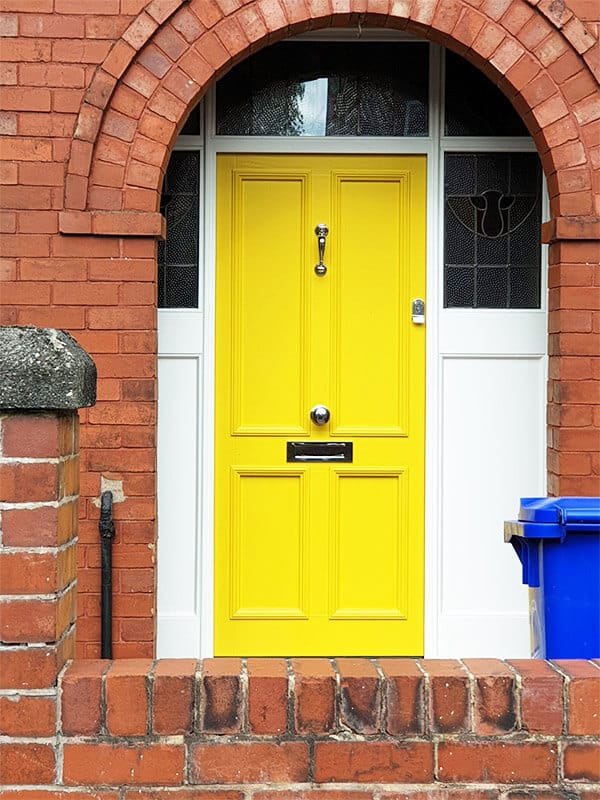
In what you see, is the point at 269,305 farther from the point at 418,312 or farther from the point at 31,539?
the point at 31,539

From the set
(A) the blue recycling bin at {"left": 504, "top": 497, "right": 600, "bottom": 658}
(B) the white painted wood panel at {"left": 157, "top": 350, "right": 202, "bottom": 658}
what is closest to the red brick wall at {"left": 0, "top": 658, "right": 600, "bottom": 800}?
(A) the blue recycling bin at {"left": 504, "top": 497, "right": 600, "bottom": 658}

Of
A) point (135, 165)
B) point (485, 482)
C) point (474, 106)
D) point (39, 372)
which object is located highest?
point (474, 106)

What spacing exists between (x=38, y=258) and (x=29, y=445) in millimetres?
2675

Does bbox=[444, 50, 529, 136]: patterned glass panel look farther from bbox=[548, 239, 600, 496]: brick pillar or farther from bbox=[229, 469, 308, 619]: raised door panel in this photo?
bbox=[229, 469, 308, 619]: raised door panel

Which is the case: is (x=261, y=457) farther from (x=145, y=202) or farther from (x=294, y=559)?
(x=145, y=202)

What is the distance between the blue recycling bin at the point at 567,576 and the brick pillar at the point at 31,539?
1.75m

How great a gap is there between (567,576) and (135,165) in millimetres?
2763

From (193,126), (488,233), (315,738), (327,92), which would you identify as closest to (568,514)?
(315,738)

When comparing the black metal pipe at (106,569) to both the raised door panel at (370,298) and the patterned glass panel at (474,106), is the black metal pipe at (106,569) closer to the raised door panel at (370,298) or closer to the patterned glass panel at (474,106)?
the raised door panel at (370,298)

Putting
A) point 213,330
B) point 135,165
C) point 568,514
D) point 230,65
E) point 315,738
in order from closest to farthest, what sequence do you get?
point 315,738 → point 568,514 → point 135,165 → point 230,65 → point 213,330

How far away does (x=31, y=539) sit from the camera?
2639 millimetres

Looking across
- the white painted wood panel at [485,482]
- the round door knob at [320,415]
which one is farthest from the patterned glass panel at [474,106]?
the round door knob at [320,415]

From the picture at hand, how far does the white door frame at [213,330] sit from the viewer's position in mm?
5680

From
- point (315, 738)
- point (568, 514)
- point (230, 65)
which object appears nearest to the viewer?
point (315, 738)
